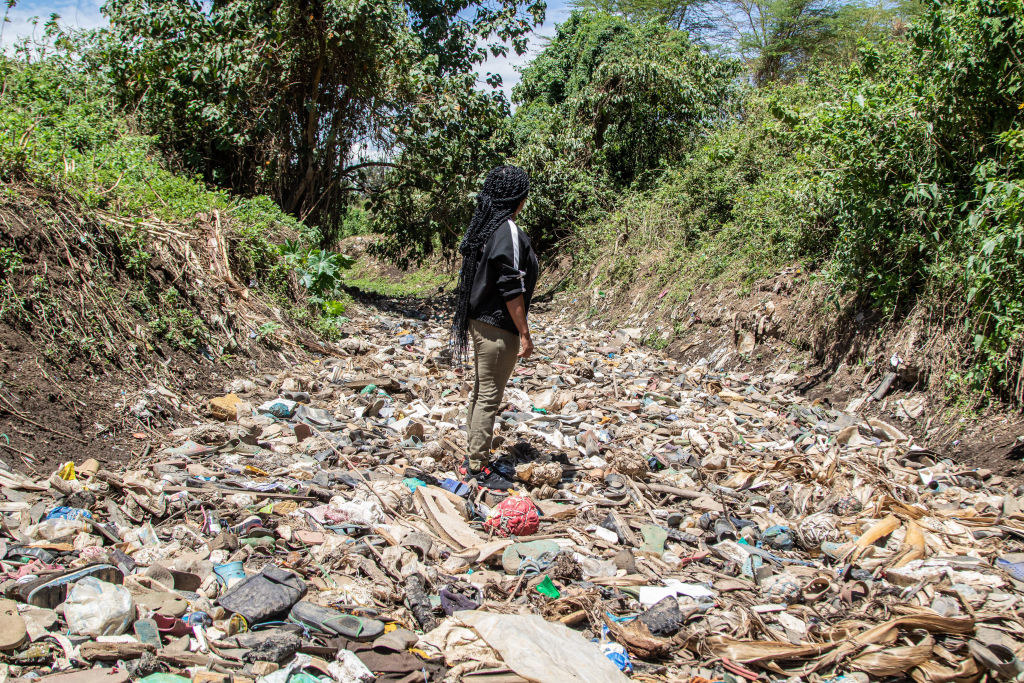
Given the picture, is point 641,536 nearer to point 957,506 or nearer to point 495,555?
point 495,555

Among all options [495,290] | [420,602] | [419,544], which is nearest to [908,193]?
[495,290]

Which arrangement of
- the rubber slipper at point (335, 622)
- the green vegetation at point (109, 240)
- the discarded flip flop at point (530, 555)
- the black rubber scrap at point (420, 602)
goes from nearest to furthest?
the rubber slipper at point (335, 622) → the black rubber scrap at point (420, 602) → the discarded flip flop at point (530, 555) → the green vegetation at point (109, 240)

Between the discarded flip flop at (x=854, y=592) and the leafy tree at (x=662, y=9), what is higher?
the leafy tree at (x=662, y=9)

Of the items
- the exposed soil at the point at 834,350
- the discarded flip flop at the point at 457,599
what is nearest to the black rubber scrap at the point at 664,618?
the discarded flip flop at the point at 457,599

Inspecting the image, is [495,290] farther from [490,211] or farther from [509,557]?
[509,557]

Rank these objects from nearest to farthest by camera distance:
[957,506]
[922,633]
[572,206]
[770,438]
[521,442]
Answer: [922,633] < [957,506] < [521,442] < [770,438] < [572,206]

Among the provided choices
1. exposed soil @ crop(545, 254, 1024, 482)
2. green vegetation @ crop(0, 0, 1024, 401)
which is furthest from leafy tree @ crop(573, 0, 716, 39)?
exposed soil @ crop(545, 254, 1024, 482)

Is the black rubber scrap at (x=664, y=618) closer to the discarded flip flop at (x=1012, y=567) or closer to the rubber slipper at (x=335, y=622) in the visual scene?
the rubber slipper at (x=335, y=622)

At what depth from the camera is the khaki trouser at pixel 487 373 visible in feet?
13.6

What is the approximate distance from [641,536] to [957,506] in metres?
2.05

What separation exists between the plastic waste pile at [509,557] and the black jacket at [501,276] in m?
1.05

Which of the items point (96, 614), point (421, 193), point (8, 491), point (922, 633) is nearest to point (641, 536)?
point (922, 633)

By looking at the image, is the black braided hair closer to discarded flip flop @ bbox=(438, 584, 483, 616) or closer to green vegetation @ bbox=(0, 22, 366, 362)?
discarded flip flop @ bbox=(438, 584, 483, 616)

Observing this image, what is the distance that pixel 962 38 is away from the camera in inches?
220
